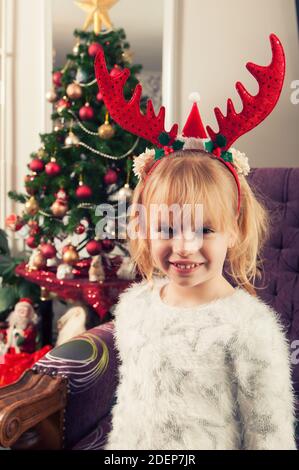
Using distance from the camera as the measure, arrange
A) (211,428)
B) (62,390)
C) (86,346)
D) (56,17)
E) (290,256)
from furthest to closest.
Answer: (56,17) → (290,256) → (86,346) → (62,390) → (211,428)

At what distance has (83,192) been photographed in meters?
1.99

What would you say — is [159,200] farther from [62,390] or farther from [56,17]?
[56,17]

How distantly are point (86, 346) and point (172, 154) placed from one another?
53 centimetres

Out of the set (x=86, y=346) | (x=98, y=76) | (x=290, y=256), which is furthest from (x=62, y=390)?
(x=290, y=256)

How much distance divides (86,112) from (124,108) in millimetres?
1161

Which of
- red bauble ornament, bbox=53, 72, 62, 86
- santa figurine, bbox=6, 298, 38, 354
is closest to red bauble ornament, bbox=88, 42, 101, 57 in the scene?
red bauble ornament, bbox=53, 72, 62, 86

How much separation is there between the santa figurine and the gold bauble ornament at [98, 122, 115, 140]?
2.69 ft

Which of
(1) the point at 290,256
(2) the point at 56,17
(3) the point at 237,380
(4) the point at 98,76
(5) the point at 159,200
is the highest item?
(2) the point at 56,17

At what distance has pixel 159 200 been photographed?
84cm

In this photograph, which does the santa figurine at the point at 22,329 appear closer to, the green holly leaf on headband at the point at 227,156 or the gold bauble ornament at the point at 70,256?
the gold bauble ornament at the point at 70,256

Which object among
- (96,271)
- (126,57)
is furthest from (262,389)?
(126,57)

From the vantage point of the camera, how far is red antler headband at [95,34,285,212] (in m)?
0.85

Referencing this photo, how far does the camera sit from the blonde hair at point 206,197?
819 mm

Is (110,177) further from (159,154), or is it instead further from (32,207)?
(159,154)
